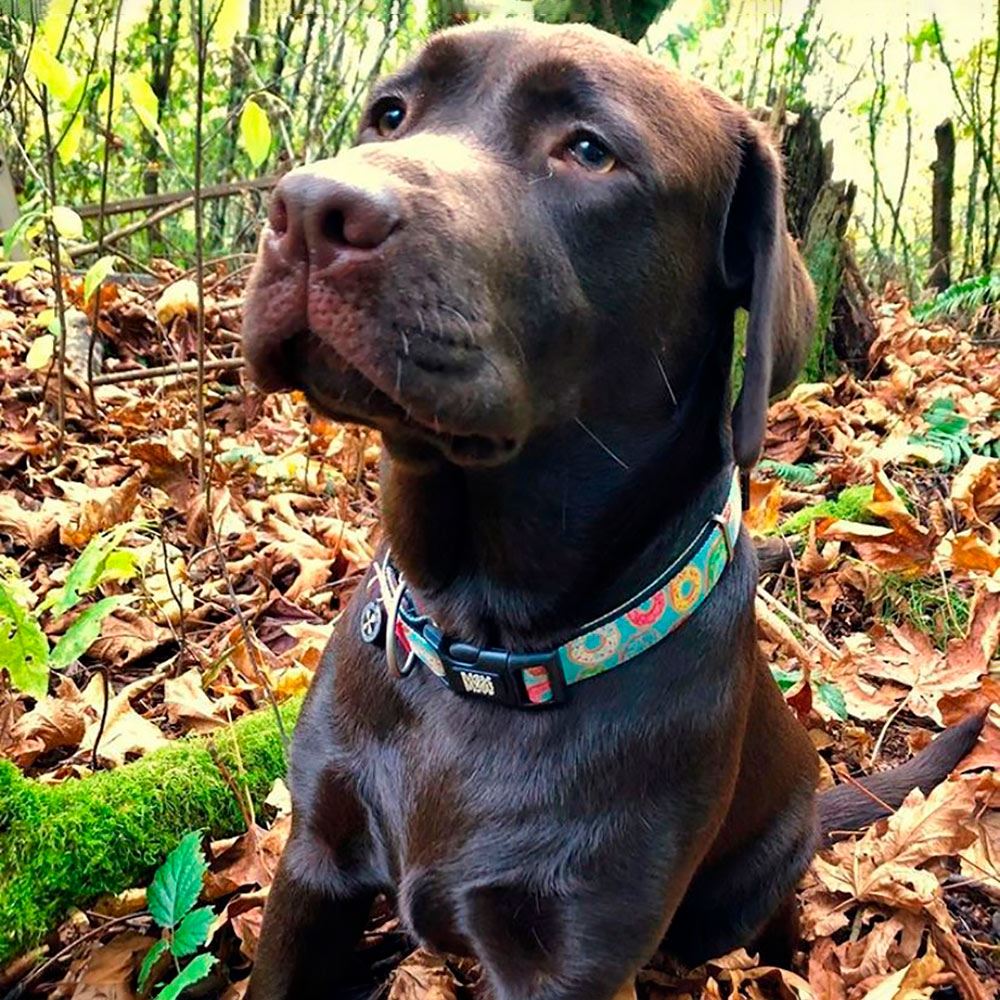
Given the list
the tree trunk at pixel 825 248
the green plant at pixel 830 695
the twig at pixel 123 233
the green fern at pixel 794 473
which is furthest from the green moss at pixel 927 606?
the twig at pixel 123 233

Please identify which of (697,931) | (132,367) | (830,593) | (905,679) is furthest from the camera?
(132,367)

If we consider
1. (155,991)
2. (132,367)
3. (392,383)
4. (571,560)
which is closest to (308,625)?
(155,991)

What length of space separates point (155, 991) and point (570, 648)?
1058mm

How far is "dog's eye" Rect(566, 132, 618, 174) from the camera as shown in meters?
1.76

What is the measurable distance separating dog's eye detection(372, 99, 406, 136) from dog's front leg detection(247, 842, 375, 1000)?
4.35 feet

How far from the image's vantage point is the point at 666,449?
1.96 m

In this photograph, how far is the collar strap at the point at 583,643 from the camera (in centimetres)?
185

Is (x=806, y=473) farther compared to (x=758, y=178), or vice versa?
(x=806, y=473)

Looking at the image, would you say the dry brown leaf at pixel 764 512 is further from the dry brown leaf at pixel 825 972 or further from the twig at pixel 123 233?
the twig at pixel 123 233

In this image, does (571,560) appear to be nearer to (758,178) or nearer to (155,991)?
(758,178)

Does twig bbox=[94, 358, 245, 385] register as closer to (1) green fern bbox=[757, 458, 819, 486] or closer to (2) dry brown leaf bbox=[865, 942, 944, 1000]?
(1) green fern bbox=[757, 458, 819, 486]

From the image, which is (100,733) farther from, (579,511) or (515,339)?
(515,339)

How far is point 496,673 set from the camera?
1903 mm

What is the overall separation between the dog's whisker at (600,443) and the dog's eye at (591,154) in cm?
40
